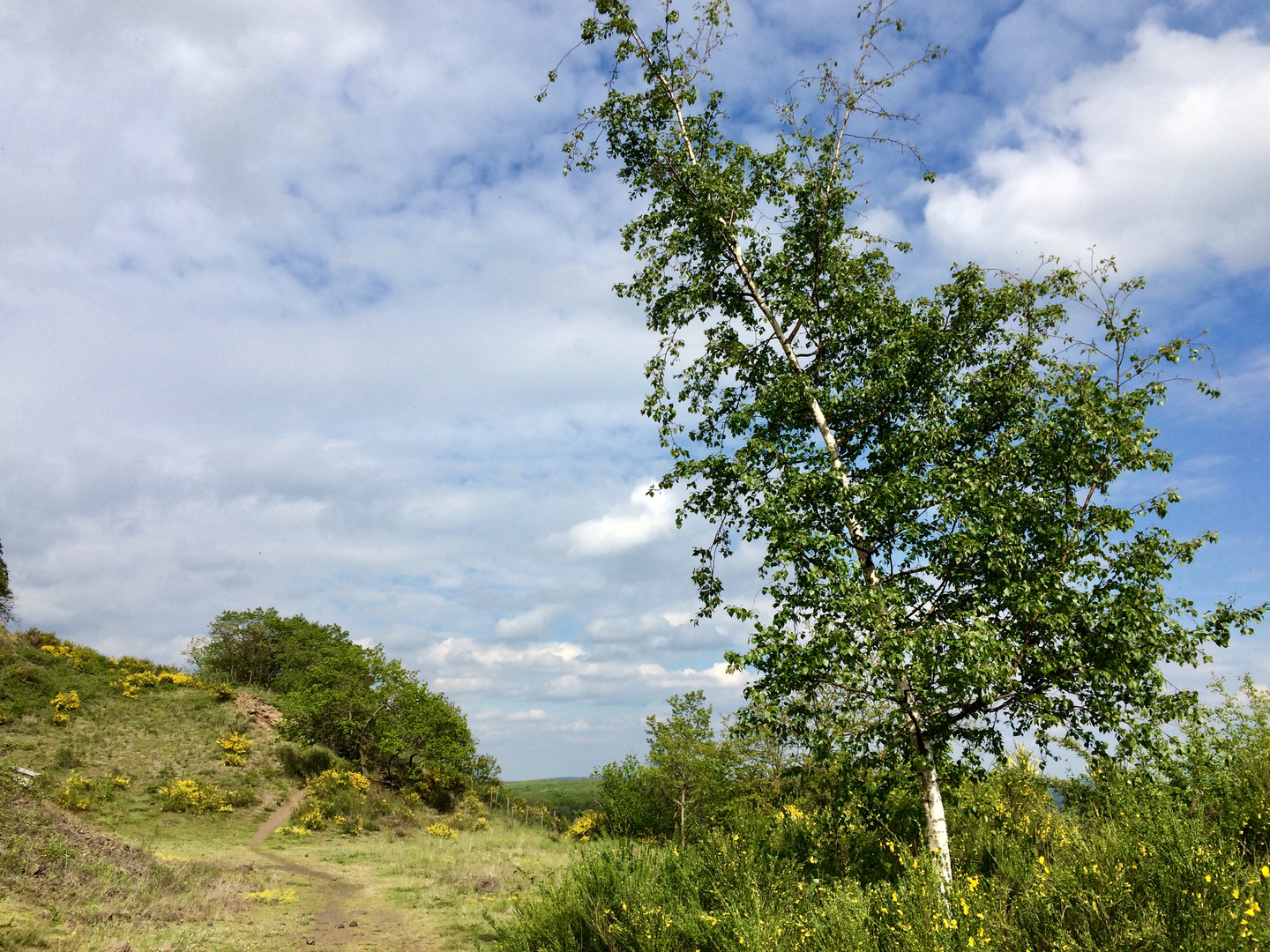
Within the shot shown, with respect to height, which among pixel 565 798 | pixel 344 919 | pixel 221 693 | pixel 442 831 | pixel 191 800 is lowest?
pixel 565 798

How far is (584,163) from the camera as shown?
1177 centimetres

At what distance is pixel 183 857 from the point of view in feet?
55.2

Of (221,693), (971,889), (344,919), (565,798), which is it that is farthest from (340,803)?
(565,798)

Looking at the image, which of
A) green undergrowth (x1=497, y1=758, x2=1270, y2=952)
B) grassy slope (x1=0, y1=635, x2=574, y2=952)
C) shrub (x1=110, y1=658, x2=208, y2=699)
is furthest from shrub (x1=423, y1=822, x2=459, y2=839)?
green undergrowth (x1=497, y1=758, x2=1270, y2=952)

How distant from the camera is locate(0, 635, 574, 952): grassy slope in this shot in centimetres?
1052

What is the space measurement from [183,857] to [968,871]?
18901 millimetres

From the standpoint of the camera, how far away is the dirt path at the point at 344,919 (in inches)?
450

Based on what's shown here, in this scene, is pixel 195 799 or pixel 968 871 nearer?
pixel 968 871

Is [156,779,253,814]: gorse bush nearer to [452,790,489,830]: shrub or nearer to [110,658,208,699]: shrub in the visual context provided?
[452,790,489,830]: shrub

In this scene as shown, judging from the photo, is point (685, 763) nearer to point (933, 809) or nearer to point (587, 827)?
point (587, 827)

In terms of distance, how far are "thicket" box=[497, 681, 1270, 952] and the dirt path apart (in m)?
3.78

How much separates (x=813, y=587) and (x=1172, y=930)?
4147 mm

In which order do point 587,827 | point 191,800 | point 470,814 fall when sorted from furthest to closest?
point 470,814 → point 587,827 → point 191,800

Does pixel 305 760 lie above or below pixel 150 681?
below
